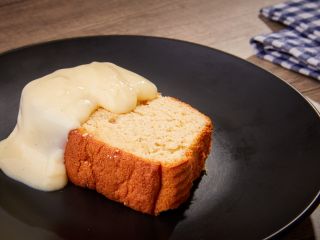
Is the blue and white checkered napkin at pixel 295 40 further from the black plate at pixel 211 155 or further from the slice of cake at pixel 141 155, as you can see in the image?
the slice of cake at pixel 141 155

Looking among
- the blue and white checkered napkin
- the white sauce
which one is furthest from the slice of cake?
the blue and white checkered napkin

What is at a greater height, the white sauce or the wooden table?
the white sauce

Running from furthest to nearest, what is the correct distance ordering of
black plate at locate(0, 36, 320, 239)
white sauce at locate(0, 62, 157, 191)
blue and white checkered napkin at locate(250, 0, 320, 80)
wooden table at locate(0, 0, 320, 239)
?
1. wooden table at locate(0, 0, 320, 239)
2. blue and white checkered napkin at locate(250, 0, 320, 80)
3. white sauce at locate(0, 62, 157, 191)
4. black plate at locate(0, 36, 320, 239)

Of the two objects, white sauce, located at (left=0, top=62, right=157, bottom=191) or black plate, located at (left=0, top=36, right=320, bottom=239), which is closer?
black plate, located at (left=0, top=36, right=320, bottom=239)

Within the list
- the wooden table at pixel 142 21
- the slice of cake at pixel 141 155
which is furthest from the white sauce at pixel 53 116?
the wooden table at pixel 142 21

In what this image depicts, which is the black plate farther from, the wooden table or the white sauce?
the wooden table

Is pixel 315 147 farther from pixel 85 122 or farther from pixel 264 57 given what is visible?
pixel 264 57
